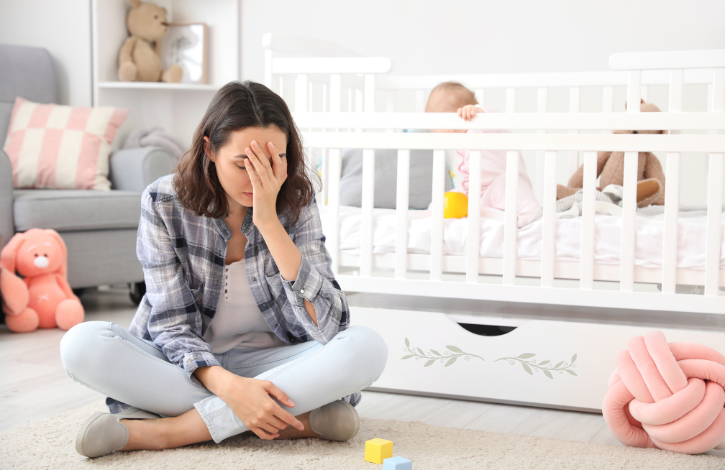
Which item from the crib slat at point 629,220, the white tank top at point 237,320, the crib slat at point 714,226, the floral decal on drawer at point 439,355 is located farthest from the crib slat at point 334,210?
the crib slat at point 714,226

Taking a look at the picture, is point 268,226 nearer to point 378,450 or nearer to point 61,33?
point 378,450

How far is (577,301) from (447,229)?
292mm

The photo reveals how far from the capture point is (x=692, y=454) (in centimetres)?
105

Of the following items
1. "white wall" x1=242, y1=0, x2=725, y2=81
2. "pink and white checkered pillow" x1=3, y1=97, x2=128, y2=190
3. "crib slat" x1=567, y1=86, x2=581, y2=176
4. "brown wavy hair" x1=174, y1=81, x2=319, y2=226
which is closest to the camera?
"brown wavy hair" x1=174, y1=81, x2=319, y2=226

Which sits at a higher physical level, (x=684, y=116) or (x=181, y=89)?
(x=181, y=89)

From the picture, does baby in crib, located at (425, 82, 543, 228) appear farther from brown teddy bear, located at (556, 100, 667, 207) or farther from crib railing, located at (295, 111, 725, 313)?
brown teddy bear, located at (556, 100, 667, 207)

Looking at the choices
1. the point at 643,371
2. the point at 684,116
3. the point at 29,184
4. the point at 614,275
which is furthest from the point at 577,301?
the point at 29,184

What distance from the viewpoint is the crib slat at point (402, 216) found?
1354 mm

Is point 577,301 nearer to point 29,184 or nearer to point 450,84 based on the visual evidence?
point 450,84

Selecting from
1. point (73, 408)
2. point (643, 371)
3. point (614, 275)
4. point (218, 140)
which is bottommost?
point (73, 408)

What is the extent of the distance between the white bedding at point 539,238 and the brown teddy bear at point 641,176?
0.23m

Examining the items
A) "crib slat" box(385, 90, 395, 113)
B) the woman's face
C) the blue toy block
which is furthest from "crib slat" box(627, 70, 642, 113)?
"crib slat" box(385, 90, 395, 113)

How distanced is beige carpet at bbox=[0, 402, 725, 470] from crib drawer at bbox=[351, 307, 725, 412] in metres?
0.20

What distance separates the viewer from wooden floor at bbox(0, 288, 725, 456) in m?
1.18
